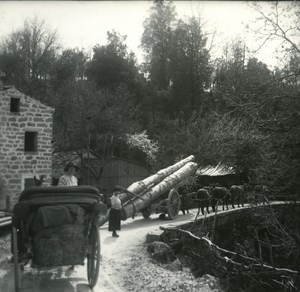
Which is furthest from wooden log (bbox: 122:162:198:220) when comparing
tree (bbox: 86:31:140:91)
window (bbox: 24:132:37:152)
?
tree (bbox: 86:31:140:91)

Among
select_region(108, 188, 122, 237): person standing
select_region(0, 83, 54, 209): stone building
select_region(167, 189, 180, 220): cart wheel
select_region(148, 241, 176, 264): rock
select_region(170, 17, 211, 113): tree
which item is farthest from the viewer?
select_region(170, 17, 211, 113): tree

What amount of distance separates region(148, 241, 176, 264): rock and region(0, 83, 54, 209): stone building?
13.3m

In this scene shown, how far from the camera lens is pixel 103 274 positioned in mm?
8242

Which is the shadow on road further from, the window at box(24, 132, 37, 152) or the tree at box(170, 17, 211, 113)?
the tree at box(170, 17, 211, 113)

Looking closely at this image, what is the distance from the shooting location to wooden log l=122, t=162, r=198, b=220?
45.3ft

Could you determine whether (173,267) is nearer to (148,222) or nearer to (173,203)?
(148,222)

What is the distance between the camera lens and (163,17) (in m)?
41.5

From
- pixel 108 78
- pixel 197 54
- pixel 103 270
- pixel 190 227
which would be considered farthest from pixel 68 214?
pixel 197 54

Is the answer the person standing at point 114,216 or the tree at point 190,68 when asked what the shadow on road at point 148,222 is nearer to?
the person standing at point 114,216

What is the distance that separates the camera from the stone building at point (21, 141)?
22234mm

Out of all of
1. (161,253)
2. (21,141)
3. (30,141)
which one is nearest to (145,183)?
(161,253)

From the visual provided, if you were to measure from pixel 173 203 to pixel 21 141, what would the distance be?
438 inches

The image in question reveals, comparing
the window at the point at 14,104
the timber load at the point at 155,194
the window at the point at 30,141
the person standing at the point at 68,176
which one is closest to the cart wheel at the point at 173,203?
the timber load at the point at 155,194

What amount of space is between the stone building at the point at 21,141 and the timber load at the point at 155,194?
30.5ft
